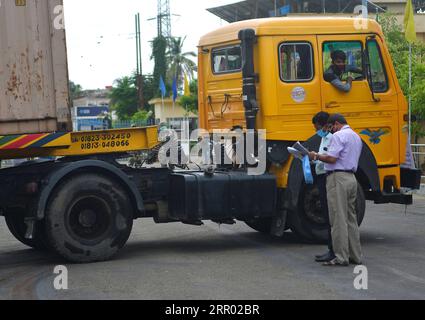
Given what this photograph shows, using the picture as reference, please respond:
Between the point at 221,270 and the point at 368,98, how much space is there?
3.48 metres

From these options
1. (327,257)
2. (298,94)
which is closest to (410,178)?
(298,94)

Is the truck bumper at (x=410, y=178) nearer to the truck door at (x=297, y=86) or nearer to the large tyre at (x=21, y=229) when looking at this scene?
the truck door at (x=297, y=86)

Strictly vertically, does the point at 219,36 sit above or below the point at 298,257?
above

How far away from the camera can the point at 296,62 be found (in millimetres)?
9859

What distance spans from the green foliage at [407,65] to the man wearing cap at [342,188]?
1165 cm

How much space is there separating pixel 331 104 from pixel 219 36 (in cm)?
196

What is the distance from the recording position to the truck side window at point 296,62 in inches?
386

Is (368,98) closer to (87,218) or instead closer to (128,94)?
(87,218)

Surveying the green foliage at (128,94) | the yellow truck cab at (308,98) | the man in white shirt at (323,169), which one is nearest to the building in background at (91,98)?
the green foliage at (128,94)

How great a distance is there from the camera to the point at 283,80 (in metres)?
9.80

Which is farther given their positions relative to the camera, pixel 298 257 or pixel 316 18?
pixel 316 18

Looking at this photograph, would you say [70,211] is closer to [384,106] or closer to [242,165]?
[242,165]
